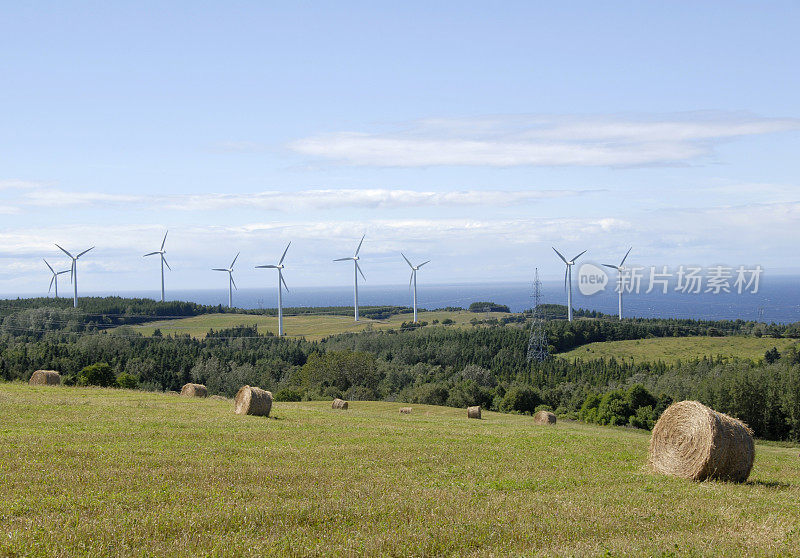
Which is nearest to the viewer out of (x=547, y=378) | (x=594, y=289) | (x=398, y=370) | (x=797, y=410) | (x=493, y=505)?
(x=493, y=505)

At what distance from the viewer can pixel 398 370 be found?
4560 inches

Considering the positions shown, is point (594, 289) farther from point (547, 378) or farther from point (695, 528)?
point (695, 528)

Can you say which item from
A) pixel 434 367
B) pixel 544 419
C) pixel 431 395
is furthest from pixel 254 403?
pixel 434 367

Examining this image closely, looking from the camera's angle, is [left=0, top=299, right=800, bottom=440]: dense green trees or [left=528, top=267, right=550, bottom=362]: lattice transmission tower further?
[left=528, top=267, right=550, bottom=362]: lattice transmission tower

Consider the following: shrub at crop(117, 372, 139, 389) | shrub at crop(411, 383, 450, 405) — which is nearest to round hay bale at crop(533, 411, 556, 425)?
shrub at crop(117, 372, 139, 389)

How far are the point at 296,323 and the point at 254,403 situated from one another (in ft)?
499

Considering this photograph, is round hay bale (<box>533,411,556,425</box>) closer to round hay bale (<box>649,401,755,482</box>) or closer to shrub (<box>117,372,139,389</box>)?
round hay bale (<box>649,401,755,482</box>)

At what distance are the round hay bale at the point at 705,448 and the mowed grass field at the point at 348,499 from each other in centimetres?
66

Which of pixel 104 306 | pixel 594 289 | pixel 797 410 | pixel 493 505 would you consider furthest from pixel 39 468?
pixel 104 306

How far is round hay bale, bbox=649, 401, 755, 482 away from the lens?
741 inches

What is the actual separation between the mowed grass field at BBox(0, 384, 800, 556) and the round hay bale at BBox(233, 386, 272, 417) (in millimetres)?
8428

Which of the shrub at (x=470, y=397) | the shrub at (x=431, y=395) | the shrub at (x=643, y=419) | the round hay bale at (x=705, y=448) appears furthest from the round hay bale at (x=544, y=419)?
the shrub at (x=431, y=395)

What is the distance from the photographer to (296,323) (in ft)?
601

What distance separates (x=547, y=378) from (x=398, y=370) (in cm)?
2467
